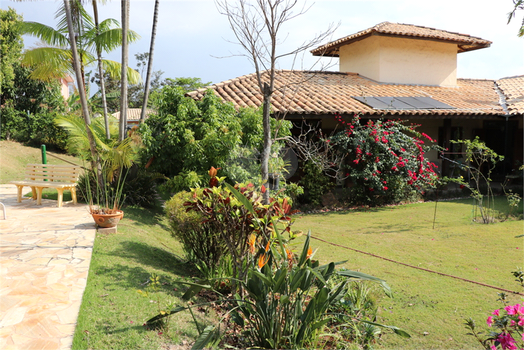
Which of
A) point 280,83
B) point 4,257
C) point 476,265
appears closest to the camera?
point 4,257

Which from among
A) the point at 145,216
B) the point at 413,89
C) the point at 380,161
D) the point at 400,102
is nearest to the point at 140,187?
the point at 145,216

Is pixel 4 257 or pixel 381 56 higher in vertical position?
pixel 381 56

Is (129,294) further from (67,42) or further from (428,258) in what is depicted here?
(67,42)

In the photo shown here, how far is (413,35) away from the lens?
1603cm

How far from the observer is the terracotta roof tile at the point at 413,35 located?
51.9ft

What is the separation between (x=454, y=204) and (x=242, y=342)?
10839 mm

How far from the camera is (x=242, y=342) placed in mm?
3682

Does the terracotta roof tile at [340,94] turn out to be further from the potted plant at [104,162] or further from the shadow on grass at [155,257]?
the shadow on grass at [155,257]

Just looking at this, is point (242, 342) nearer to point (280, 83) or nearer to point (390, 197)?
point (390, 197)

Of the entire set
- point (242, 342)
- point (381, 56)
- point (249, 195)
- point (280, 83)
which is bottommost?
point (242, 342)

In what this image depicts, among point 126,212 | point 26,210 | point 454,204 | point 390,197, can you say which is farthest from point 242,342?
point 454,204

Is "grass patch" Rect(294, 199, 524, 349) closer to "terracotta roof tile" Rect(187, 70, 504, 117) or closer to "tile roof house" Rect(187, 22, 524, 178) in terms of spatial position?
"terracotta roof tile" Rect(187, 70, 504, 117)

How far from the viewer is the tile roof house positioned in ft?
43.5

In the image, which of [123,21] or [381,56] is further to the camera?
[381,56]
